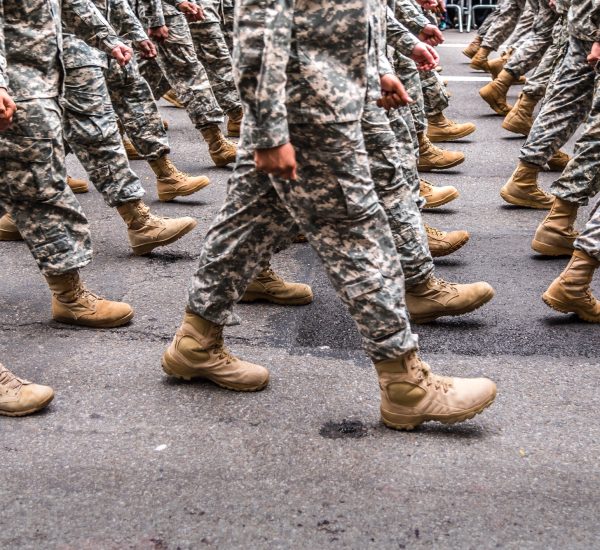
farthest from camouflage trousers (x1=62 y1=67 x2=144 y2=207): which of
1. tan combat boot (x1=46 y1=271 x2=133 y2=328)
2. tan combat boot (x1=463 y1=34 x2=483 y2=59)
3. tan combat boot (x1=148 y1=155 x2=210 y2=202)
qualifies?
tan combat boot (x1=463 y1=34 x2=483 y2=59)

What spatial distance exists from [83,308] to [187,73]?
10.5 feet

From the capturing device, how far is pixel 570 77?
5430mm

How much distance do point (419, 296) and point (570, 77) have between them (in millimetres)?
1812

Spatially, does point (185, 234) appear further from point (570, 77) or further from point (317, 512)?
point (317, 512)

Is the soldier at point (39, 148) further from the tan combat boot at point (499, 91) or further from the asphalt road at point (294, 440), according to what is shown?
the tan combat boot at point (499, 91)

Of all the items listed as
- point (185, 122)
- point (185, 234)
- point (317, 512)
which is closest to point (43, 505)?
point (317, 512)

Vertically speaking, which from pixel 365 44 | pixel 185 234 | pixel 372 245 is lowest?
pixel 185 234

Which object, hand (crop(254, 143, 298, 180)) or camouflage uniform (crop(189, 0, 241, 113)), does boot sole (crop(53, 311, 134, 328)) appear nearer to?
hand (crop(254, 143, 298, 180))

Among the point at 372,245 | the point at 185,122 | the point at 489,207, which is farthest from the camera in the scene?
the point at 185,122

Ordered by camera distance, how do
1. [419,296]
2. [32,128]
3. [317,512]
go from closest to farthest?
[317,512] < [32,128] < [419,296]

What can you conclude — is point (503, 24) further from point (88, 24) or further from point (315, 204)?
point (315, 204)

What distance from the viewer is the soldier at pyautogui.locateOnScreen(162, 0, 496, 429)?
112 inches

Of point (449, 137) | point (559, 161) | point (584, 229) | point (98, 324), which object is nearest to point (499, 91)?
point (449, 137)

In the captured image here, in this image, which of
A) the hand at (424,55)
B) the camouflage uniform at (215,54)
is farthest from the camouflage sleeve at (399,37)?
the camouflage uniform at (215,54)
